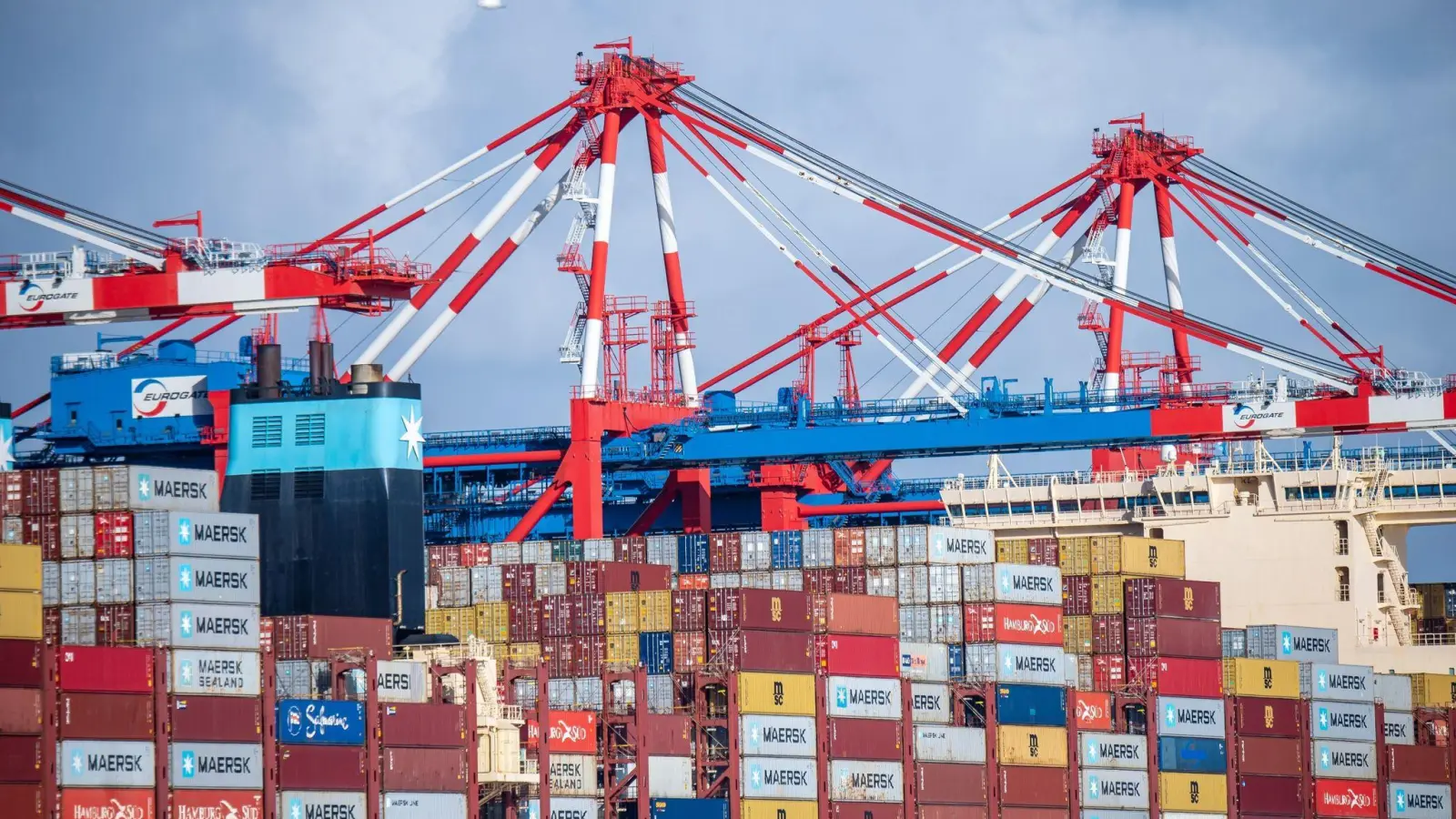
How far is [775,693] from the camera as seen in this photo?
4919 cm

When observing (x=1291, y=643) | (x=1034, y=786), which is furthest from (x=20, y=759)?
(x=1291, y=643)

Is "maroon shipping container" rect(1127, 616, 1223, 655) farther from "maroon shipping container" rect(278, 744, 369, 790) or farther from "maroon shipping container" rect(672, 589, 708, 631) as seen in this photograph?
"maroon shipping container" rect(278, 744, 369, 790)

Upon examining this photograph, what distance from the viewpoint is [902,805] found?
5094 cm

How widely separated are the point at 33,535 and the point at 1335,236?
46.7m

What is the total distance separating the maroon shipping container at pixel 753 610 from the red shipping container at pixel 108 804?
1225 centimetres

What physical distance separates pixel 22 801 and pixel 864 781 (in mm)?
17362

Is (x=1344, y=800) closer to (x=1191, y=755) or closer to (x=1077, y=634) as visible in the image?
(x=1191, y=755)

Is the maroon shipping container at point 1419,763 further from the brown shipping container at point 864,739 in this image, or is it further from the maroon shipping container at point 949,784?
the brown shipping container at point 864,739

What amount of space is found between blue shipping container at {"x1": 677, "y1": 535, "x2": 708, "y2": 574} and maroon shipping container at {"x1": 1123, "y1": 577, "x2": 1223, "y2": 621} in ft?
30.1

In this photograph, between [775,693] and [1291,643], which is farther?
[1291,643]

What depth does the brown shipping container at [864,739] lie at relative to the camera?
49969 mm

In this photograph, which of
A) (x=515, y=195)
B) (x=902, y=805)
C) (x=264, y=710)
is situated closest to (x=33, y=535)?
(x=264, y=710)

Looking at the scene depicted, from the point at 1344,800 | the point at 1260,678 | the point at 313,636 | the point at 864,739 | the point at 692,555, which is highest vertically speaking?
the point at 692,555

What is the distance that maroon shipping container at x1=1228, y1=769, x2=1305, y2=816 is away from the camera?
2239 inches
